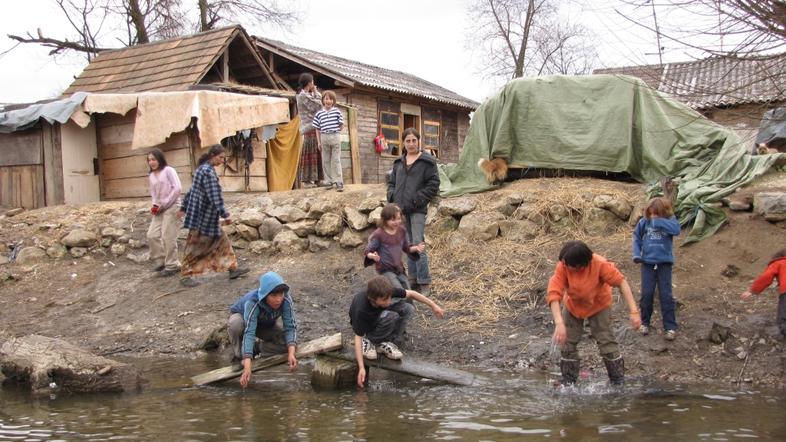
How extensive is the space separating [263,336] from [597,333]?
10.6 ft

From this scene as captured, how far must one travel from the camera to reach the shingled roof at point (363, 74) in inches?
746

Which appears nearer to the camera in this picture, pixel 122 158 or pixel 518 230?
pixel 518 230

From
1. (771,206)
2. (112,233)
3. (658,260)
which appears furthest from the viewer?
(112,233)

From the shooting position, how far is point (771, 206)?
8.06 metres

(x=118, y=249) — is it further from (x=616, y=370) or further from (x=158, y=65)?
(x=616, y=370)

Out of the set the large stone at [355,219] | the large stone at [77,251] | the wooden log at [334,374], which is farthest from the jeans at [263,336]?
the large stone at [77,251]

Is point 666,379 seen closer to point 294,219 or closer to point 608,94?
point 608,94

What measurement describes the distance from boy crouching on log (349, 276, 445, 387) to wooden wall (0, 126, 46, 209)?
9524 mm

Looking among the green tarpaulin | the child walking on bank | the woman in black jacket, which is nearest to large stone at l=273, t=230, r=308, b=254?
the green tarpaulin

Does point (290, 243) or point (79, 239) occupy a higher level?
point (79, 239)


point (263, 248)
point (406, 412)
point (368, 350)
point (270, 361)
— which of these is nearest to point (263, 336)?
point (270, 361)

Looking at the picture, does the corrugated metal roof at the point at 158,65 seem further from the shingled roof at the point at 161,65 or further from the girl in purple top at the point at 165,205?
the girl in purple top at the point at 165,205

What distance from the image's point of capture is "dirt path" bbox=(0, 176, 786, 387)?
6.71m

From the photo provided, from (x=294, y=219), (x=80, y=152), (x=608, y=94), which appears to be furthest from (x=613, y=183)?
(x=80, y=152)
